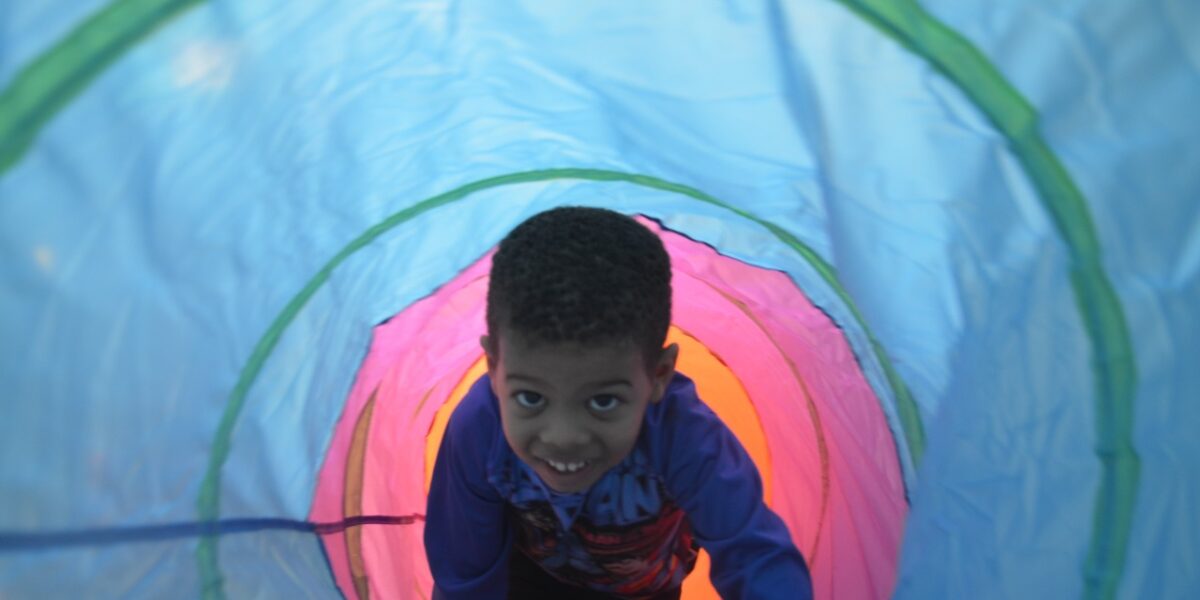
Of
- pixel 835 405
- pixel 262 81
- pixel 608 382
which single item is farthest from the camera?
pixel 835 405

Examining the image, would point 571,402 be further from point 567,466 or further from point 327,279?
point 327,279

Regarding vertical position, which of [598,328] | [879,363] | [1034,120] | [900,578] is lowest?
[900,578]

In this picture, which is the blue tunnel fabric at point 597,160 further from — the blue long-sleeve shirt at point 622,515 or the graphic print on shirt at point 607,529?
the graphic print on shirt at point 607,529

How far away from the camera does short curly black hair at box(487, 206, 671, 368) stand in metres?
1.55

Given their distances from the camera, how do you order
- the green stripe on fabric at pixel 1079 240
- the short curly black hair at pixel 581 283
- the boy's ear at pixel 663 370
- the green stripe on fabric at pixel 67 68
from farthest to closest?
the boy's ear at pixel 663 370 < the short curly black hair at pixel 581 283 < the green stripe on fabric at pixel 1079 240 < the green stripe on fabric at pixel 67 68

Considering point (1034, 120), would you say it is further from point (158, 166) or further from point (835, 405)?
point (835, 405)

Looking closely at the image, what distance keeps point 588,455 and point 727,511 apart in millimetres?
328

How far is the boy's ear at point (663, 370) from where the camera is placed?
1.73 meters

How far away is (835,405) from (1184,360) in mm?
1329

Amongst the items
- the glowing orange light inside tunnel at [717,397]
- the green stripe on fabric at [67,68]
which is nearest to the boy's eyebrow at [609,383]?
the green stripe on fabric at [67,68]

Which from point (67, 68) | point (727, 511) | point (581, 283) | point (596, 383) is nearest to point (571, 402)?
point (596, 383)

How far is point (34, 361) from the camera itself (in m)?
1.10

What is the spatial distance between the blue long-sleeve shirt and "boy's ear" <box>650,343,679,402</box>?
6.2 inches

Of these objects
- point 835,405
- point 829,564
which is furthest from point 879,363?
point 829,564
